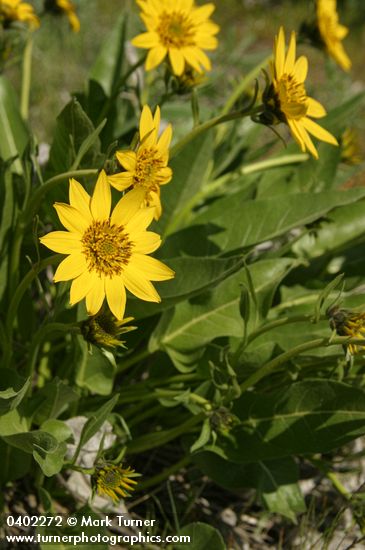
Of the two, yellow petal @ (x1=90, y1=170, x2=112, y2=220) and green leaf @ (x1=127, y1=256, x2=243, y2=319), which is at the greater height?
yellow petal @ (x1=90, y1=170, x2=112, y2=220)

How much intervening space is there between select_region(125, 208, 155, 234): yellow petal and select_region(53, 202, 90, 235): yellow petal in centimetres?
9

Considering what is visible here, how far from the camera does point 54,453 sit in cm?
140

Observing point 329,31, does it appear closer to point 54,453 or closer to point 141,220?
point 141,220

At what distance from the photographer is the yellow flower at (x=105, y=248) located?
4.01 ft

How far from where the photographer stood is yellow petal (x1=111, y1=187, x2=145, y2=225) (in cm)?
130

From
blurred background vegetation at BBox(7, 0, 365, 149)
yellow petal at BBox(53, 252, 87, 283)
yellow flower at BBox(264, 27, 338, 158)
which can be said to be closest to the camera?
yellow petal at BBox(53, 252, 87, 283)

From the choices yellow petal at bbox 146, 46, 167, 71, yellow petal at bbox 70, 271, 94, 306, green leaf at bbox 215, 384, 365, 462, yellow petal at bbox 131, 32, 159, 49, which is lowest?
green leaf at bbox 215, 384, 365, 462

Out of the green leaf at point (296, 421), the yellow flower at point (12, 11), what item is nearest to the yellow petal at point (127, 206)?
the green leaf at point (296, 421)

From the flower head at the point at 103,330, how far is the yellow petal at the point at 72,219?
0.16 metres

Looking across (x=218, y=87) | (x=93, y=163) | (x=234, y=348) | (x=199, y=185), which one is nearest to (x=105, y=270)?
(x=93, y=163)

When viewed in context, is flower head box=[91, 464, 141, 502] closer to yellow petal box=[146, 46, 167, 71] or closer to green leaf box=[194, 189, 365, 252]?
green leaf box=[194, 189, 365, 252]

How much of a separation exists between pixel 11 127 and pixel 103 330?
2.94 feet

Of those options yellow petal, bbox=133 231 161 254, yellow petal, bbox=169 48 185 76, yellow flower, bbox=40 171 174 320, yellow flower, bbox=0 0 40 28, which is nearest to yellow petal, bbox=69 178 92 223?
yellow flower, bbox=40 171 174 320

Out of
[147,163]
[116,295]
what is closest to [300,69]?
[147,163]
